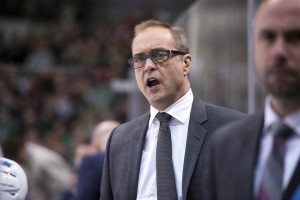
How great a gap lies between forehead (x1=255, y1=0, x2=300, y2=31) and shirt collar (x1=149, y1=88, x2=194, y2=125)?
1812mm

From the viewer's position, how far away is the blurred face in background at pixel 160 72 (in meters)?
4.59

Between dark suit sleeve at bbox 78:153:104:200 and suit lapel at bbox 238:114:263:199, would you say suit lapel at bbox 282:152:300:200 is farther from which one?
dark suit sleeve at bbox 78:153:104:200

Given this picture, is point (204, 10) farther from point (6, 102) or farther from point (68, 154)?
point (6, 102)

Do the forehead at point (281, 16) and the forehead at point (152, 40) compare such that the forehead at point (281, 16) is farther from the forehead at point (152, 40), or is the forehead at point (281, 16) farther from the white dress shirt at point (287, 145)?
the forehead at point (152, 40)

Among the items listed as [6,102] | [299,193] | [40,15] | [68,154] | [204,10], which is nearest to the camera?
[299,193]

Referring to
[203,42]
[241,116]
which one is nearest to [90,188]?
[203,42]

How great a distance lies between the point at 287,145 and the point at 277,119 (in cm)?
11

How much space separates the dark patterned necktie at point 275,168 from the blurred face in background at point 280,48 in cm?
12

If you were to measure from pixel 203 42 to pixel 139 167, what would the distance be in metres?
2.52

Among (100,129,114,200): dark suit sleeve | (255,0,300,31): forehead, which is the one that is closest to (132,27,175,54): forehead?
(100,129,114,200): dark suit sleeve

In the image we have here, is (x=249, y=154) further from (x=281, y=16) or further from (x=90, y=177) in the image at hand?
(x=90, y=177)

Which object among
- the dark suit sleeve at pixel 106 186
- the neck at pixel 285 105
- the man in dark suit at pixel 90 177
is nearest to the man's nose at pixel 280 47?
the neck at pixel 285 105

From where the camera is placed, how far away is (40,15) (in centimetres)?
1953

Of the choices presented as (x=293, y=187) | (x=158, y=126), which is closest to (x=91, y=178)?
(x=158, y=126)
